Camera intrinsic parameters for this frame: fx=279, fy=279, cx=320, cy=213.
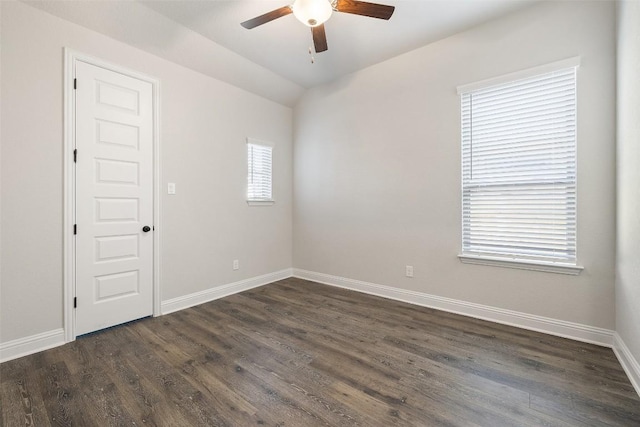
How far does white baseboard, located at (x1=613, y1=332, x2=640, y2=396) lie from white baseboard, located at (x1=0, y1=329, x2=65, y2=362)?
4.18 metres

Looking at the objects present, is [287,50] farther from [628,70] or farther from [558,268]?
[558,268]

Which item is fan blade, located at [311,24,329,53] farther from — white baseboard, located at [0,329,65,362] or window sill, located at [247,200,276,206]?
white baseboard, located at [0,329,65,362]

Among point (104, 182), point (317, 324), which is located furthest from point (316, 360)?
point (104, 182)

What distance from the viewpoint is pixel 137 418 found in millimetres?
1532

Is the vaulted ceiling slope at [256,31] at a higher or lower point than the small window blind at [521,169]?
higher

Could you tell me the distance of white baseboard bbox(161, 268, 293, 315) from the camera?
10.2ft

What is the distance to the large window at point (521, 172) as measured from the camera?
2.39 m

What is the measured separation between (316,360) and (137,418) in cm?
113

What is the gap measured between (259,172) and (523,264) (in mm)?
3296

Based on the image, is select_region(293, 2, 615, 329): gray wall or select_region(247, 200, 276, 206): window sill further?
select_region(247, 200, 276, 206): window sill

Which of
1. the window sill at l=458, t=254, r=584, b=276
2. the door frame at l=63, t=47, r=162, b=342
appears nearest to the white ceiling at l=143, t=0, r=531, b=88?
the door frame at l=63, t=47, r=162, b=342

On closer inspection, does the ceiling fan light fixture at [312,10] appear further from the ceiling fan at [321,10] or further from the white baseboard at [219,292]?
the white baseboard at [219,292]

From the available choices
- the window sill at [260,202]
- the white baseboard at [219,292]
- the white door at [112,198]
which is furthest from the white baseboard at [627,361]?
the white door at [112,198]

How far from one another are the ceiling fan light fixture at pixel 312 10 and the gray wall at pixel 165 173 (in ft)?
6.19
